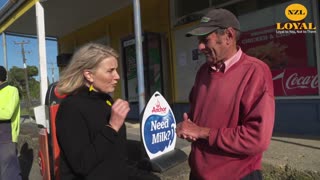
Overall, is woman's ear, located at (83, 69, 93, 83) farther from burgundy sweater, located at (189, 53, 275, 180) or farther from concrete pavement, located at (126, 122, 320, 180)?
concrete pavement, located at (126, 122, 320, 180)

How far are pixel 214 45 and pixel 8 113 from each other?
3965 millimetres

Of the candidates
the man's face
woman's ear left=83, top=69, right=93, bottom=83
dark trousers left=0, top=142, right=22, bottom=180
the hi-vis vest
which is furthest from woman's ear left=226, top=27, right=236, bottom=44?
dark trousers left=0, top=142, right=22, bottom=180

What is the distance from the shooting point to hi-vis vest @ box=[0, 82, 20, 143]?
18.3 feet

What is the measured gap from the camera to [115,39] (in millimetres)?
12875

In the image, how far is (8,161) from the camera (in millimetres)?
5930

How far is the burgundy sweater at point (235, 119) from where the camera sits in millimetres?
2215

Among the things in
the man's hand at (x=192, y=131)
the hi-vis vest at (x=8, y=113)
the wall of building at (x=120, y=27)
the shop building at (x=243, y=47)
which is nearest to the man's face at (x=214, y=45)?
the man's hand at (x=192, y=131)

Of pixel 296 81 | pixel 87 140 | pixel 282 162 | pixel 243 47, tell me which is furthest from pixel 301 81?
pixel 87 140

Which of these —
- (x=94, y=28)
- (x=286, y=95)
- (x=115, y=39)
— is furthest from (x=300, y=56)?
(x=94, y=28)

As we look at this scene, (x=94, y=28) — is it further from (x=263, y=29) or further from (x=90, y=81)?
(x=90, y=81)

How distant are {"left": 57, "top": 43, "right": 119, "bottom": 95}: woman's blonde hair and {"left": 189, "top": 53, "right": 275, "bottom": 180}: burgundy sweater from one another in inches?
25.2

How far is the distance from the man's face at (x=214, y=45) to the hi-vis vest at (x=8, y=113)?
3875 millimetres

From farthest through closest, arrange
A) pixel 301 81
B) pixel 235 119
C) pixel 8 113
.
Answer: pixel 301 81 → pixel 8 113 → pixel 235 119

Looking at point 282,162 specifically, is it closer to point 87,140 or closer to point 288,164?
A: point 288,164
